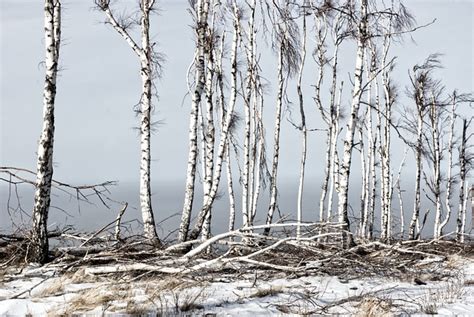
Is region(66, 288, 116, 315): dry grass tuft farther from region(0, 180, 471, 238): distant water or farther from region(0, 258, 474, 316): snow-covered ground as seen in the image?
region(0, 180, 471, 238): distant water

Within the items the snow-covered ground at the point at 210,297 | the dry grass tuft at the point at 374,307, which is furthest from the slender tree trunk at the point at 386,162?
the dry grass tuft at the point at 374,307

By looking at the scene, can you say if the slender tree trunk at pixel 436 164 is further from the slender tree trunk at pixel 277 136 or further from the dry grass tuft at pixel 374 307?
the dry grass tuft at pixel 374 307

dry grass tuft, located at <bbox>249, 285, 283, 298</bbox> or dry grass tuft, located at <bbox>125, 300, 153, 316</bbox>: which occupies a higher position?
dry grass tuft, located at <bbox>125, 300, 153, 316</bbox>

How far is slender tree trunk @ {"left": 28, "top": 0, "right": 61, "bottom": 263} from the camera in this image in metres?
7.40

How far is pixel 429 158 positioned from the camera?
18484mm

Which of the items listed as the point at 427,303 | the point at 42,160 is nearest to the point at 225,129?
the point at 42,160

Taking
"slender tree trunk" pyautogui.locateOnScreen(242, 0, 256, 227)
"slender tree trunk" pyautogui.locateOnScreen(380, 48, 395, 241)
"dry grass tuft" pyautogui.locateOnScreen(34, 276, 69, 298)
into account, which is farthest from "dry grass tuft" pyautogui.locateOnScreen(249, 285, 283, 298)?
"slender tree trunk" pyautogui.locateOnScreen(380, 48, 395, 241)

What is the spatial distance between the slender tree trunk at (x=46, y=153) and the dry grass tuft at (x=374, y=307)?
497 centimetres

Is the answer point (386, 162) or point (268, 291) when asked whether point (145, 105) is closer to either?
point (268, 291)

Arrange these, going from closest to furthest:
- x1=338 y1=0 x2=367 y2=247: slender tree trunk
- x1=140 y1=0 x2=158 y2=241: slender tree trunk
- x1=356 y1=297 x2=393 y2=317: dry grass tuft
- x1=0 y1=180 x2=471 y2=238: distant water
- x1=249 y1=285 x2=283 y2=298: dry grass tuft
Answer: x1=356 y1=297 x2=393 y2=317: dry grass tuft
x1=249 y1=285 x2=283 y2=298: dry grass tuft
x1=0 y1=180 x2=471 y2=238: distant water
x1=140 y1=0 x2=158 y2=241: slender tree trunk
x1=338 y1=0 x2=367 y2=247: slender tree trunk

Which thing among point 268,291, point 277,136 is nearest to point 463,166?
point 277,136

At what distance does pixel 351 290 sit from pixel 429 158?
43.6 feet

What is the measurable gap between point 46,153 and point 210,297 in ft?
12.8

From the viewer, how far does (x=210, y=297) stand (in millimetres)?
5418
